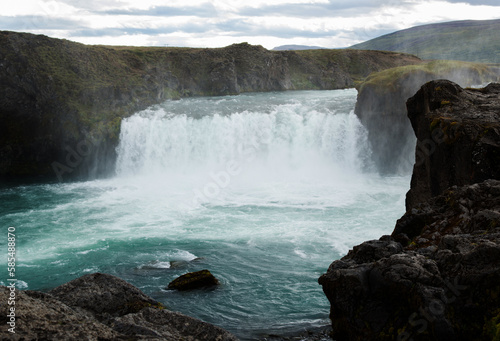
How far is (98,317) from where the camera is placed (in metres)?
7.22

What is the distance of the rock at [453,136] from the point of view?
11.8 meters

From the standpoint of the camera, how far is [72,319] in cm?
637

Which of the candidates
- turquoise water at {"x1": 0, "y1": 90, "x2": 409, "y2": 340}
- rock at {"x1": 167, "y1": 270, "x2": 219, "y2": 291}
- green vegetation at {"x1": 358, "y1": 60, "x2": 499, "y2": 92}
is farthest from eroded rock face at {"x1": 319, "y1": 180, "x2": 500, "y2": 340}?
green vegetation at {"x1": 358, "y1": 60, "x2": 499, "y2": 92}

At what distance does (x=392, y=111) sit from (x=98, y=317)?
97.6ft

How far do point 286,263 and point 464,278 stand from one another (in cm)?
1023

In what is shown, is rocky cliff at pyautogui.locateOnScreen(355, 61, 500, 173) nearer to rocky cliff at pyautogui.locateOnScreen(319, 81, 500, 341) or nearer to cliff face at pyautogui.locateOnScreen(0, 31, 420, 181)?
cliff face at pyautogui.locateOnScreen(0, 31, 420, 181)

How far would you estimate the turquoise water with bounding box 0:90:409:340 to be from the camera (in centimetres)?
1500

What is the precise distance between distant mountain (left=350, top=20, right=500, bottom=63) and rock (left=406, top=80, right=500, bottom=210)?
381 ft

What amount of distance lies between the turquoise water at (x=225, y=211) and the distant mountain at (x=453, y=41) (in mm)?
100207

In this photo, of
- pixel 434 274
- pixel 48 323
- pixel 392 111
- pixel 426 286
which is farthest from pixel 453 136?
pixel 392 111

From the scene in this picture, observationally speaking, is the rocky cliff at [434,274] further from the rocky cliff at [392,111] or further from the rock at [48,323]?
the rocky cliff at [392,111]

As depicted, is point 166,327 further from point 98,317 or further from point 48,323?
point 48,323

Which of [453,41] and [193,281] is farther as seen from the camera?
[453,41]

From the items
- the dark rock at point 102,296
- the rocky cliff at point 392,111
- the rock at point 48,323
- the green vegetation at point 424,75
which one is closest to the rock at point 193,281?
the dark rock at point 102,296
